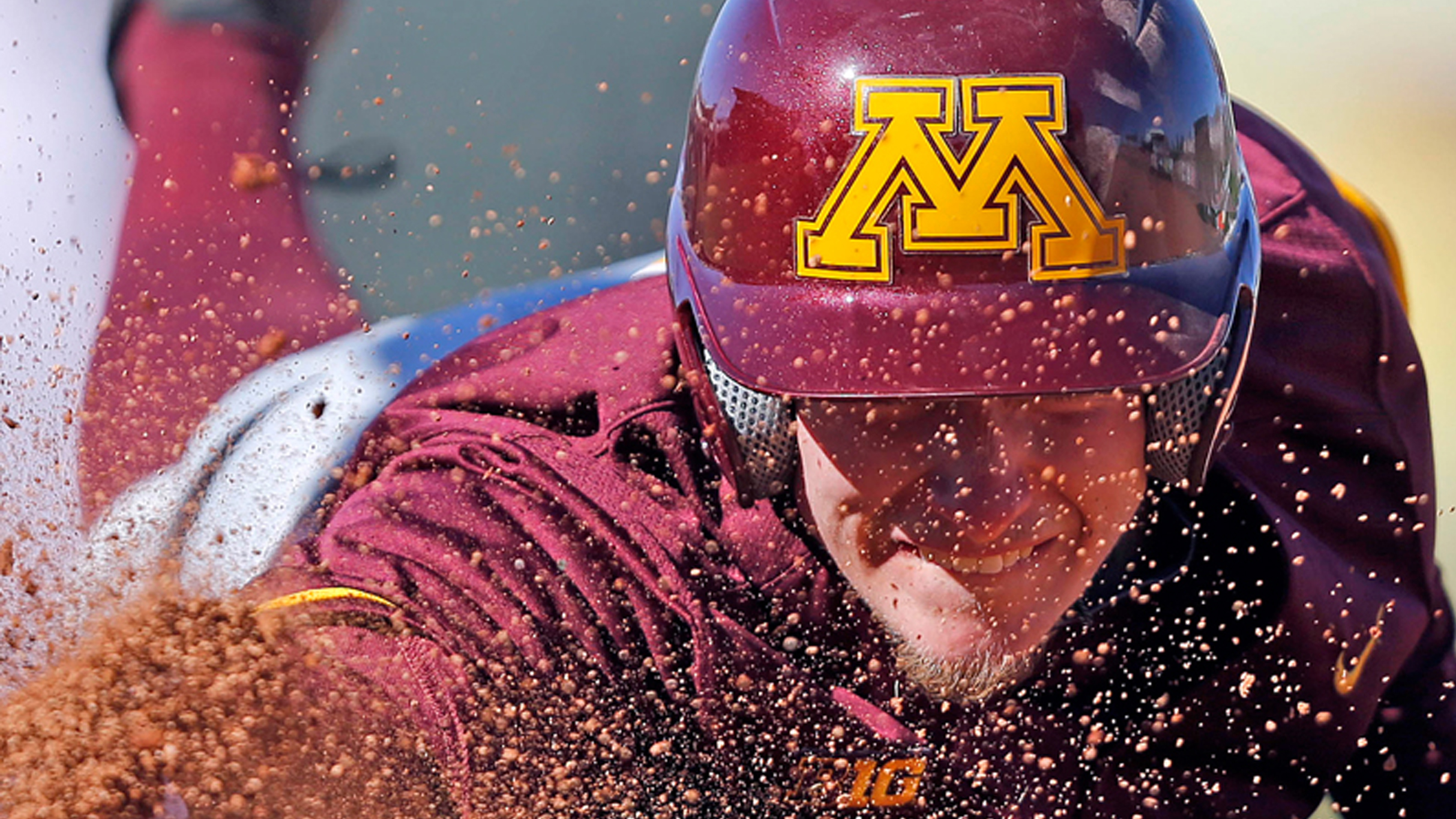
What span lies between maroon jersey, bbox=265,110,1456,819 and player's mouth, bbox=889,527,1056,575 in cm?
15

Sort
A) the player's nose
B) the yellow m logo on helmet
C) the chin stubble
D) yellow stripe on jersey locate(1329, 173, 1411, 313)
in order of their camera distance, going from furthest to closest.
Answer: yellow stripe on jersey locate(1329, 173, 1411, 313) < the chin stubble < the player's nose < the yellow m logo on helmet

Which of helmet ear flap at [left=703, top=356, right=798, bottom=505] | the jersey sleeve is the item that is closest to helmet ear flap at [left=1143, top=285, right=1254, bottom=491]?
the jersey sleeve

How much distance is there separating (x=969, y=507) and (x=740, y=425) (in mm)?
310

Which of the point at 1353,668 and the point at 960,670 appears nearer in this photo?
the point at 960,670

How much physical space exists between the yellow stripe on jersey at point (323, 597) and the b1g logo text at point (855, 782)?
2.27ft

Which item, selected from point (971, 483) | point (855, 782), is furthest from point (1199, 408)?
point (855, 782)

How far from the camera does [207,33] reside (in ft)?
8.87

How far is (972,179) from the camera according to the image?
52.9 inches

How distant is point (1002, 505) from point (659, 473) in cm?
49

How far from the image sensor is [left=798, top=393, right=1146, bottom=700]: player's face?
5.08 feet

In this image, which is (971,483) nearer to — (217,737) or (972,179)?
(972,179)

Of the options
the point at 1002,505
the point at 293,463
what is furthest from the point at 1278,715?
the point at 293,463

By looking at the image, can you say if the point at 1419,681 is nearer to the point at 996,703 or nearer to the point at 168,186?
the point at 996,703

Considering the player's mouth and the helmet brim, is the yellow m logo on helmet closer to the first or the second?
the helmet brim
